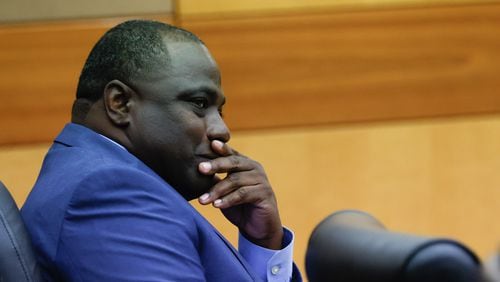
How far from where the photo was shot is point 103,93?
164cm

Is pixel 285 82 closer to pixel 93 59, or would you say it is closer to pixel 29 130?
pixel 29 130

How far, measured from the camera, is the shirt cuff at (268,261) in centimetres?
186

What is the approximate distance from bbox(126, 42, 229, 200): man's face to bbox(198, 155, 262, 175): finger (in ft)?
0.04

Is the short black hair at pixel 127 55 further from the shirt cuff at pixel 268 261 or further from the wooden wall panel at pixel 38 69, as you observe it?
the wooden wall panel at pixel 38 69

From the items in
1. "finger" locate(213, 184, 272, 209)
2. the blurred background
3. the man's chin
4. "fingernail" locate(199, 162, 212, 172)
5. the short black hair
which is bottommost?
the blurred background

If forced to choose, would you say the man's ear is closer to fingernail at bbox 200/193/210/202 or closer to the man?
the man

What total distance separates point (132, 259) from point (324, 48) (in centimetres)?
204

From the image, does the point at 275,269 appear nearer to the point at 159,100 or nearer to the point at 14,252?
the point at 159,100

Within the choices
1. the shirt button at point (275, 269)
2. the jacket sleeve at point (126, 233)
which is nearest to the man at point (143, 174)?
the jacket sleeve at point (126, 233)

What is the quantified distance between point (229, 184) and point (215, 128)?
13cm

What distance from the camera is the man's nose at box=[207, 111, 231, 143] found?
165 cm

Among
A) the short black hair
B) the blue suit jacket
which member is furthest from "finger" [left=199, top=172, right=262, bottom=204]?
the short black hair

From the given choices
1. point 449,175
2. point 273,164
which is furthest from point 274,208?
point 449,175

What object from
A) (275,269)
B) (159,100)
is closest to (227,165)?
(159,100)
